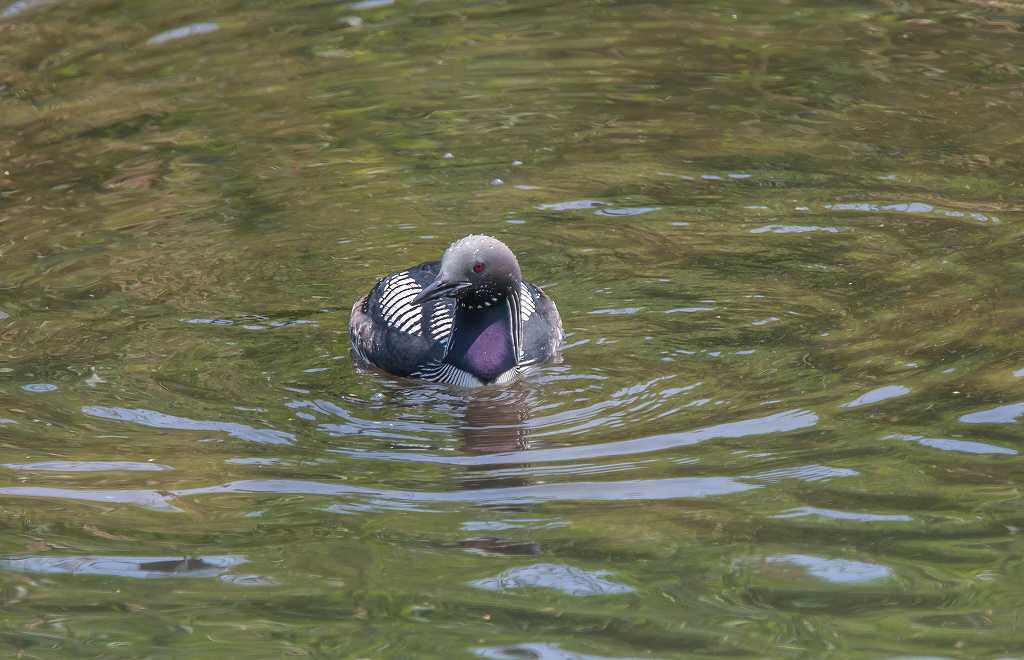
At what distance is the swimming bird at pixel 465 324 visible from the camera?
832 centimetres

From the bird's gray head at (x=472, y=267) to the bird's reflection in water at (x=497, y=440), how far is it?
56cm

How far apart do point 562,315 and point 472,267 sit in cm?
97

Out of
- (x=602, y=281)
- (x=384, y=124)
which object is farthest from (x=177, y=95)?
(x=602, y=281)

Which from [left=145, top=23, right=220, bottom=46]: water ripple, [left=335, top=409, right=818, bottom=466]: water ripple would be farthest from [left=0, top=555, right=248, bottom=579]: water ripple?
[left=145, top=23, right=220, bottom=46]: water ripple

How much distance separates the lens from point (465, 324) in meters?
8.54

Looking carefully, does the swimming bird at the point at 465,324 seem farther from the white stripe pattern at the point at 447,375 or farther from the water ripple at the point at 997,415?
the water ripple at the point at 997,415

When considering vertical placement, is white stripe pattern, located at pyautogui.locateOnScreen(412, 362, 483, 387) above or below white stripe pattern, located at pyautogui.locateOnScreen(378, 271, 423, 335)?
below

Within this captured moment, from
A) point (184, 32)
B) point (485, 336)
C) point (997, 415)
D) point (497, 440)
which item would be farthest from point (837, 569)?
point (184, 32)

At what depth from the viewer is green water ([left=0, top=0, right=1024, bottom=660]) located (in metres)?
5.71

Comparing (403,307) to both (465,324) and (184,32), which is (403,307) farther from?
(184,32)

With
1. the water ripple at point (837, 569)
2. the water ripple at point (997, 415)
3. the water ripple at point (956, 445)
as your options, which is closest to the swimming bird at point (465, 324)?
the water ripple at point (956, 445)

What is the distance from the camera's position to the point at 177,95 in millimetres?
12859

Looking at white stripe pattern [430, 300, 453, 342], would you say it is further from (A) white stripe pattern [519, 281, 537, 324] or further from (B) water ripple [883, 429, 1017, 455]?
(B) water ripple [883, 429, 1017, 455]

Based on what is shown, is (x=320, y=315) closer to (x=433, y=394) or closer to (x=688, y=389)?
(x=433, y=394)
